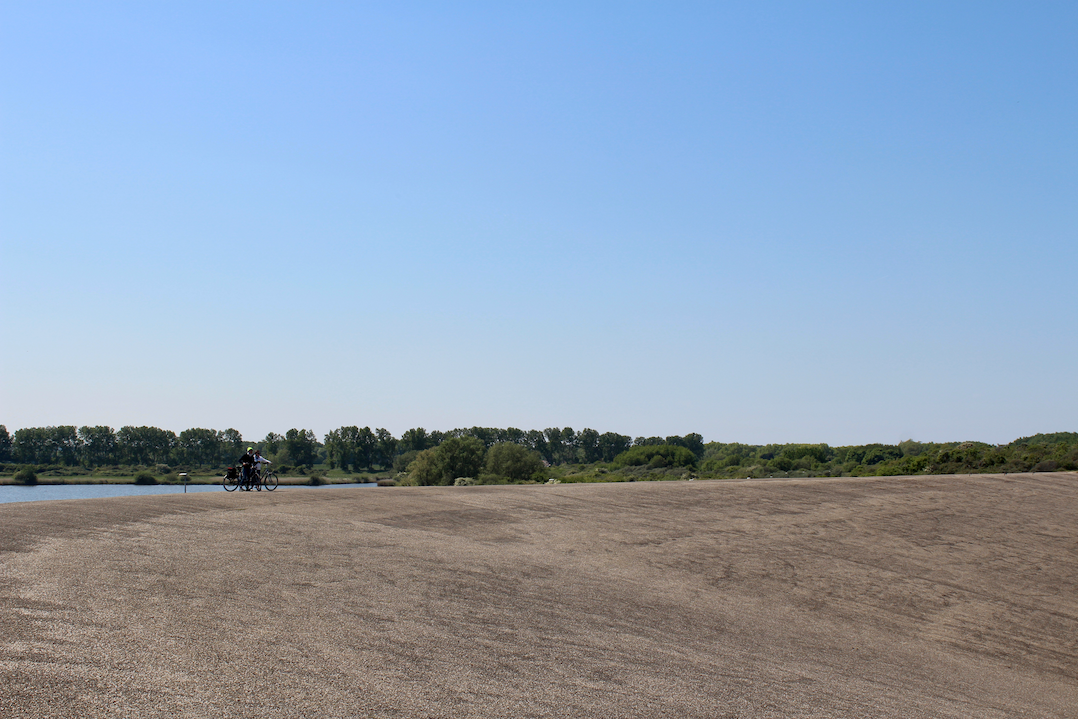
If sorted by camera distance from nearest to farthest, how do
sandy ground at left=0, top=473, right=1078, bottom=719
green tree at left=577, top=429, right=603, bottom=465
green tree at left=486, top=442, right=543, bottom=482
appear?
sandy ground at left=0, top=473, right=1078, bottom=719
green tree at left=486, top=442, right=543, bottom=482
green tree at left=577, top=429, right=603, bottom=465

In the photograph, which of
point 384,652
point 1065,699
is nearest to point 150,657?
point 384,652

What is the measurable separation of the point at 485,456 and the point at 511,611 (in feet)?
253

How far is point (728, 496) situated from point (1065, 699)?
16632 mm

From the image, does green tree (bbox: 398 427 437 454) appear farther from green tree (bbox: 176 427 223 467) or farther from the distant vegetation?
green tree (bbox: 176 427 223 467)

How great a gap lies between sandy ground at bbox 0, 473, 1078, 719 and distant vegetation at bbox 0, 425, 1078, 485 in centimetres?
1260

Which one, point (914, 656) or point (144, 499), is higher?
point (144, 499)

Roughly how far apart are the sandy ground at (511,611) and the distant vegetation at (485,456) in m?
12.6

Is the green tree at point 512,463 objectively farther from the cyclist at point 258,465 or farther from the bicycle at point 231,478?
the bicycle at point 231,478

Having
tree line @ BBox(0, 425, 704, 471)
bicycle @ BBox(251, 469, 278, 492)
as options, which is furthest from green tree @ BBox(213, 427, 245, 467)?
bicycle @ BBox(251, 469, 278, 492)

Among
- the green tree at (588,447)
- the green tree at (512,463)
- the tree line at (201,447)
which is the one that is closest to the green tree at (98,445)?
the tree line at (201,447)

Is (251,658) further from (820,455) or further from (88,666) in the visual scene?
(820,455)

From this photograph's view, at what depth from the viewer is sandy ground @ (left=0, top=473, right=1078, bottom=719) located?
8109mm

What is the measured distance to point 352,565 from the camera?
14.1 m

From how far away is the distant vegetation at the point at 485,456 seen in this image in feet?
220
